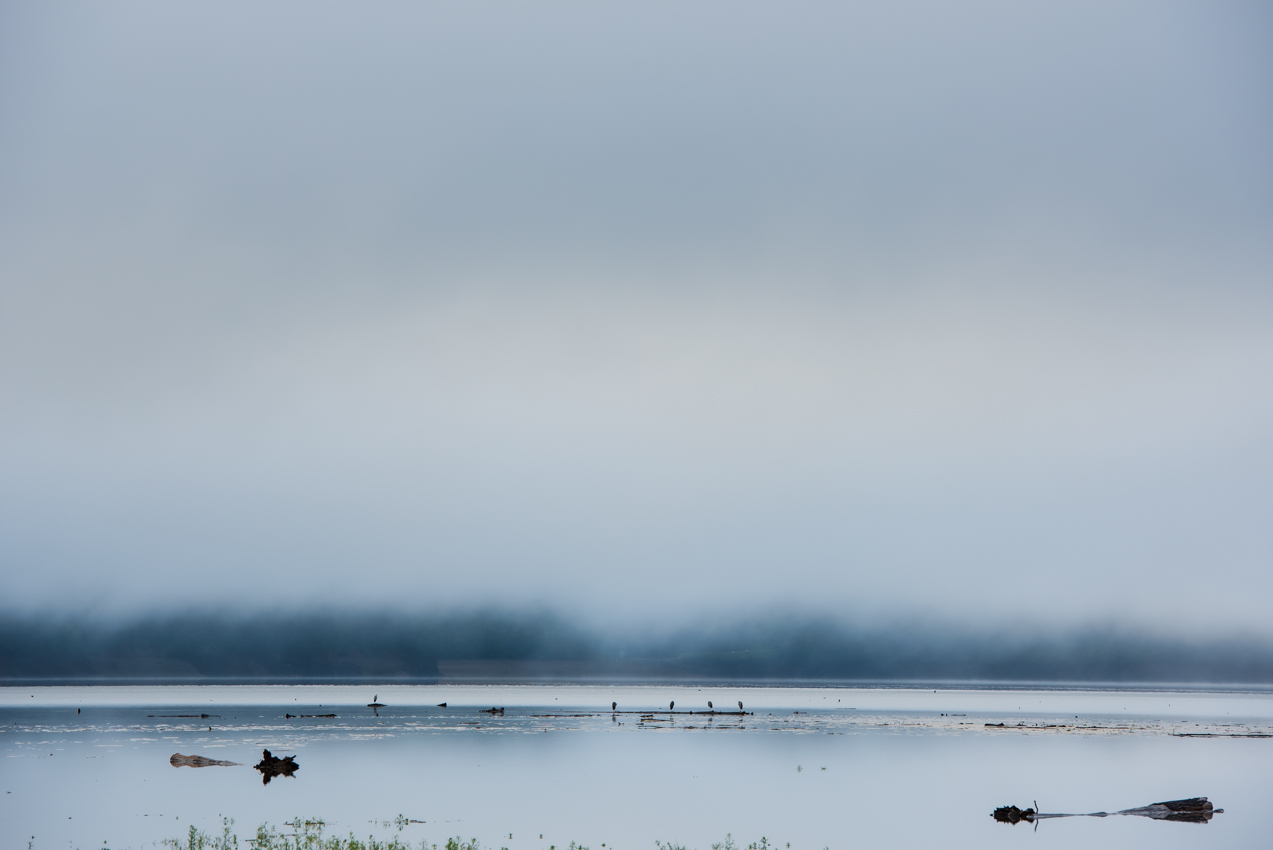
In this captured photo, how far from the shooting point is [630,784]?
52188 millimetres

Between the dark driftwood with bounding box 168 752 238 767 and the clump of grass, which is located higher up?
the clump of grass

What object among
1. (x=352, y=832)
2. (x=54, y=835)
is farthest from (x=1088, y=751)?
(x=54, y=835)

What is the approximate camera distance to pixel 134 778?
52.2 m

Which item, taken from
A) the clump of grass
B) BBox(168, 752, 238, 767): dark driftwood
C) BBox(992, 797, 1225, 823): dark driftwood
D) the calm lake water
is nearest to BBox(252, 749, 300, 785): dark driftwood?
the calm lake water

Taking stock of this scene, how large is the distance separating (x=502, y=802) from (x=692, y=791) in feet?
32.0

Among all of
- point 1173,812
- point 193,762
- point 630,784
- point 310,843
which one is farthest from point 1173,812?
point 193,762

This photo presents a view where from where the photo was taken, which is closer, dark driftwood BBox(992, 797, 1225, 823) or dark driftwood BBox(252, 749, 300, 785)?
dark driftwood BBox(992, 797, 1225, 823)

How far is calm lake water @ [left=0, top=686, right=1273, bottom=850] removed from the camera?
38906 millimetres

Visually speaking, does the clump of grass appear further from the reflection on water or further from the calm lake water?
the reflection on water

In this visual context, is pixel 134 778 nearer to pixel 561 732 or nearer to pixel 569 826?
pixel 569 826

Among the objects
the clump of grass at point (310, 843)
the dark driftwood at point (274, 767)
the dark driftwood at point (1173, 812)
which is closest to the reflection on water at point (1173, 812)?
the dark driftwood at point (1173, 812)

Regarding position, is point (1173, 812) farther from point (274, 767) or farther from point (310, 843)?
point (274, 767)

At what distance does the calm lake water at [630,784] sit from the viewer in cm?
3891

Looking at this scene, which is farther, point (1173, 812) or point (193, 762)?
point (193, 762)
